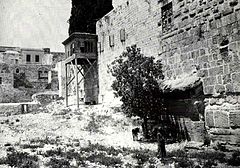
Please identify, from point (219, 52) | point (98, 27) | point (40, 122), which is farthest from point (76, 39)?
point (219, 52)

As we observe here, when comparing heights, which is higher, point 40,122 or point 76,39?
point 76,39

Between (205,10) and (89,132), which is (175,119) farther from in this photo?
(89,132)

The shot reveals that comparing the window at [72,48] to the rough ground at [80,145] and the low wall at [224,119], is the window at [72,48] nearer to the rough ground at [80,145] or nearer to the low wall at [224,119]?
the rough ground at [80,145]

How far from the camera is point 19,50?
52.6m

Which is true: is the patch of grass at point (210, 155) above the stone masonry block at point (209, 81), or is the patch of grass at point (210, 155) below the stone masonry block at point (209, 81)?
below

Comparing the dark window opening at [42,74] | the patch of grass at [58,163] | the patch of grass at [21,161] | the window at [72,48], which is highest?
the window at [72,48]

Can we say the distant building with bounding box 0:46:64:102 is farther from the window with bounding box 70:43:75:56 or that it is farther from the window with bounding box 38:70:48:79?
the window with bounding box 70:43:75:56

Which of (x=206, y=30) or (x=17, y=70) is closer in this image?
(x=206, y=30)

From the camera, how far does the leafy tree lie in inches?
362

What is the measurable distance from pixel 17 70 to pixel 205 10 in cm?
3676

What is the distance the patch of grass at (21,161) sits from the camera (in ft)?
18.9

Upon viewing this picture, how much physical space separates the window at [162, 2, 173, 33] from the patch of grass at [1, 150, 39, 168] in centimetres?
612

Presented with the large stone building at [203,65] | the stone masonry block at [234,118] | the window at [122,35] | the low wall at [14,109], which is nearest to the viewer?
the stone masonry block at [234,118]

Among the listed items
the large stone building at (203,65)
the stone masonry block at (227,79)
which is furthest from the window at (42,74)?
the stone masonry block at (227,79)
